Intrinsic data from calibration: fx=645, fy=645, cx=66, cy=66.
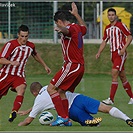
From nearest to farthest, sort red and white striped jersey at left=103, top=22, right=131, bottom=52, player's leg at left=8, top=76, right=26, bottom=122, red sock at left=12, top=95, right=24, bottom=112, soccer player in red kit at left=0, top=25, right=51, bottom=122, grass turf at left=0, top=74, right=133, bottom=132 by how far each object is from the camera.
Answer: grass turf at left=0, top=74, right=133, bottom=132 < red sock at left=12, top=95, right=24, bottom=112 < player's leg at left=8, top=76, right=26, bottom=122 < soccer player in red kit at left=0, top=25, right=51, bottom=122 < red and white striped jersey at left=103, top=22, right=131, bottom=52

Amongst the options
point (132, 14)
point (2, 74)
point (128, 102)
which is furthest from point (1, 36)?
point (2, 74)

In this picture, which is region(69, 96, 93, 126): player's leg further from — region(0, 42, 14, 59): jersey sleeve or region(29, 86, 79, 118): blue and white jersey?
region(0, 42, 14, 59): jersey sleeve

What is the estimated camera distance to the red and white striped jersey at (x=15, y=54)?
1153 cm

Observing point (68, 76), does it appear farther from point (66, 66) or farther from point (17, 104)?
point (17, 104)

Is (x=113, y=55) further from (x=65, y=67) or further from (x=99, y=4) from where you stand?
(x=99, y=4)

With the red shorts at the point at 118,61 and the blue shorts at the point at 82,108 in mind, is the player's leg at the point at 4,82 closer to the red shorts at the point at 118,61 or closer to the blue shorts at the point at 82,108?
the blue shorts at the point at 82,108

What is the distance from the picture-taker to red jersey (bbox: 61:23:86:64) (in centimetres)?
1062

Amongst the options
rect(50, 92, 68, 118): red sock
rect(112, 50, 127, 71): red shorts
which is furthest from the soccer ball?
rect(112, 50, 127, 71): red shorts

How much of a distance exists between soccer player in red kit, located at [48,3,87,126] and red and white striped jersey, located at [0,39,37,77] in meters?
1.09

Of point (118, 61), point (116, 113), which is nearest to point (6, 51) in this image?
point (116, 113)

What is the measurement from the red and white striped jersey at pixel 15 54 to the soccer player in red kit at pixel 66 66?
1095mm

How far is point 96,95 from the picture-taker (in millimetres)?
16594

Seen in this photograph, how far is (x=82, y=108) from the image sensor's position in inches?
412

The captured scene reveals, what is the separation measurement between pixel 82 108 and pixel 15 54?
187 centimetres
